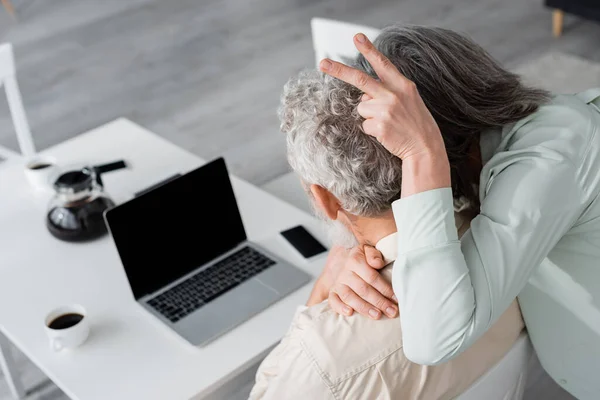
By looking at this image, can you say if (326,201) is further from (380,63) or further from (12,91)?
(12,91)

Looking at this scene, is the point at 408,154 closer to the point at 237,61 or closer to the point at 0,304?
the point at 0,304

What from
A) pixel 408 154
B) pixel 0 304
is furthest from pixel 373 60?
pixel 0 304

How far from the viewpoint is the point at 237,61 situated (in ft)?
14.3

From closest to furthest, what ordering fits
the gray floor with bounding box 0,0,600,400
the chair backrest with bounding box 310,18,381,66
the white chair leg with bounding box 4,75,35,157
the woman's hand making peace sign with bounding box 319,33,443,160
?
1. the woman's hand making peace sign with bounding box 319,33,443,160
2. the chair backrest with bounding box 310,18,381,66
3. the white chair leg with bounding box 4,75,35,157
4. the gray floor with bounding box 0,0,600,400

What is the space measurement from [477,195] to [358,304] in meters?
0.30

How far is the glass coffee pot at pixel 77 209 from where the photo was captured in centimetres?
186

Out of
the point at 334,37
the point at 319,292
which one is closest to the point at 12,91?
the point at 334,37

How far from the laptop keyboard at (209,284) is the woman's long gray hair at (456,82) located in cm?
64

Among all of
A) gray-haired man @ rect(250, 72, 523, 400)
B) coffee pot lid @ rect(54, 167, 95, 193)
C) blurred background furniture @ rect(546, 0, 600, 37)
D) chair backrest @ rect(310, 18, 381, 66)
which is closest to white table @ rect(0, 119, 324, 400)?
coffee pot lid @ rect(54, 167, 95, 193)

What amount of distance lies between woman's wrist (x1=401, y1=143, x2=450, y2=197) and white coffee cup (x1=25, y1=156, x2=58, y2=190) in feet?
4.28

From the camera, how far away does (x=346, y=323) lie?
1.21 meters

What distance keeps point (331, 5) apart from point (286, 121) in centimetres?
392

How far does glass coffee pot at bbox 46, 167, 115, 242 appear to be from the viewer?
186 cm

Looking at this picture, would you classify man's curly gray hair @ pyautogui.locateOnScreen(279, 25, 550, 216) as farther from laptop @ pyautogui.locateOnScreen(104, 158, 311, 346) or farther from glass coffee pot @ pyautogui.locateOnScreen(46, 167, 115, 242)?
glass coffee pot @ pyautogui.locateOnScreen(46, 167, 115, 242)
